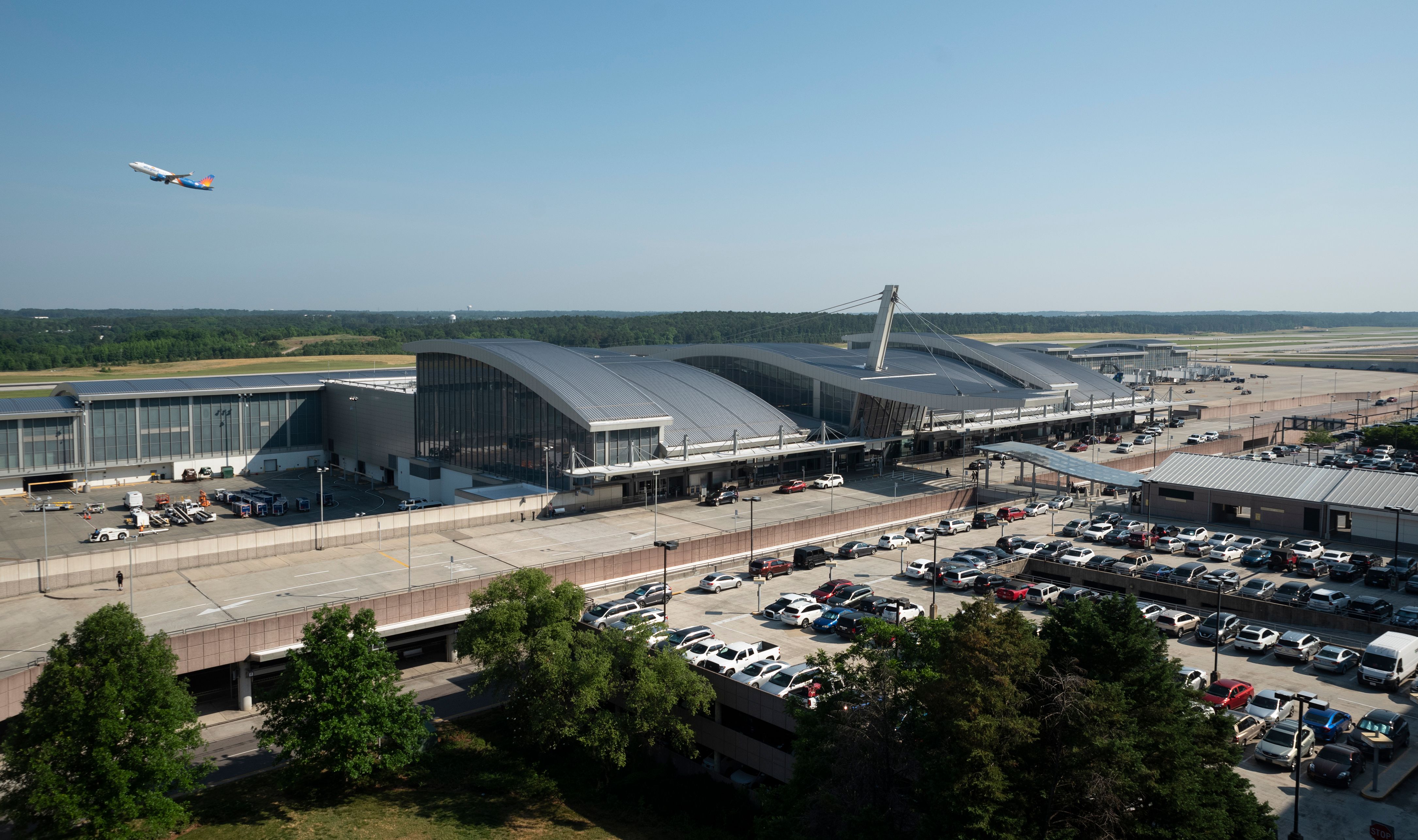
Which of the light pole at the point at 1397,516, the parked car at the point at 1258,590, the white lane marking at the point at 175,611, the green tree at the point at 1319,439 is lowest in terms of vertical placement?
the parked car at the point at 1258,590

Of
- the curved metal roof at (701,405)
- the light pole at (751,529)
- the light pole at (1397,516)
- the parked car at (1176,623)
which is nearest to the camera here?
the parked car at (1176,623)

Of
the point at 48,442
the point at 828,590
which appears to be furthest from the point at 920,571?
the point at 48,442

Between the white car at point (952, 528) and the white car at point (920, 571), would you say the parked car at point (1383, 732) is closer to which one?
the white car at point (920, 571)

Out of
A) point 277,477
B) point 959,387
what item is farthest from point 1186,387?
point 277,477

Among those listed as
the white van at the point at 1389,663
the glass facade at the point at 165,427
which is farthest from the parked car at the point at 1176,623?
the glass facade at the point at 165,427

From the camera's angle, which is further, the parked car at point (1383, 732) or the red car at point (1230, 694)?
the red car at point (1230, 694)

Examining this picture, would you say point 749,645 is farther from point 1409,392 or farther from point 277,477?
point 1409,392

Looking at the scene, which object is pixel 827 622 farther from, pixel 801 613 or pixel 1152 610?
pixel 1152 610
